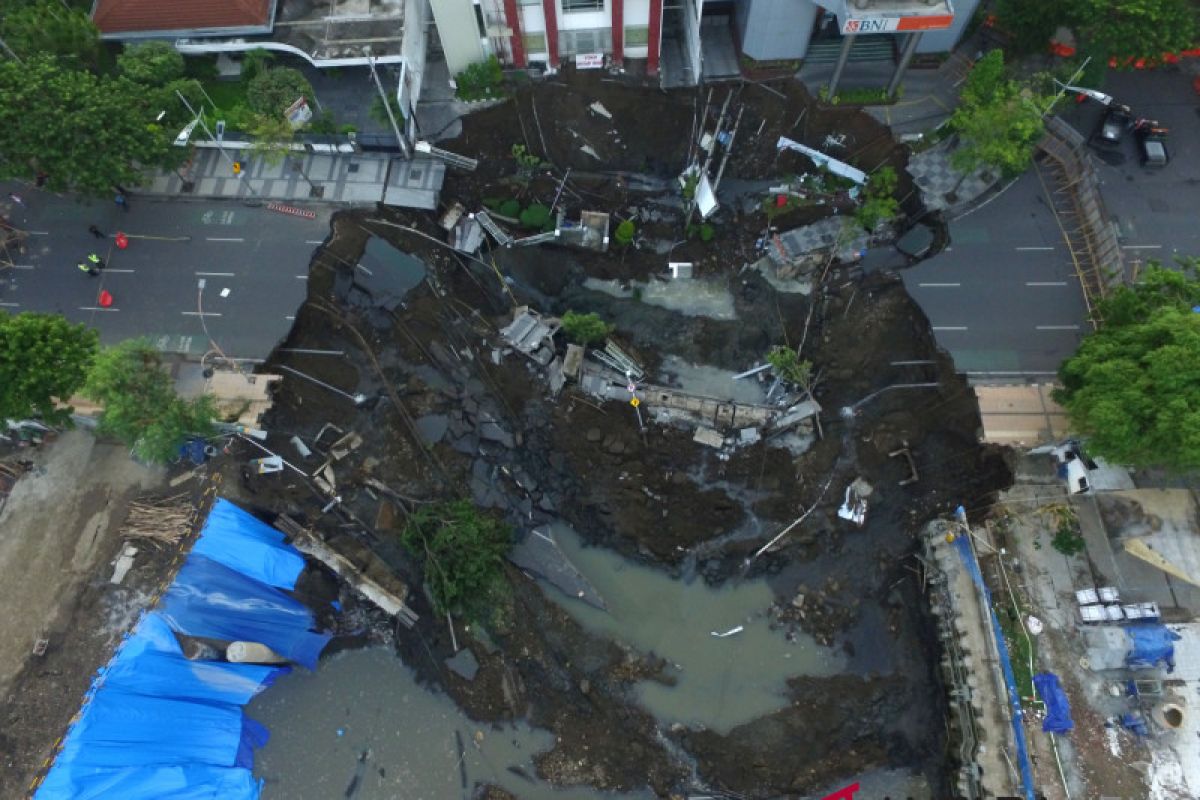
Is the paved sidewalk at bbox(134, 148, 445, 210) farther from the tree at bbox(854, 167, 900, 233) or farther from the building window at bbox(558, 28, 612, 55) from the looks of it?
the tree at bbox(854, 167, 900, 233)

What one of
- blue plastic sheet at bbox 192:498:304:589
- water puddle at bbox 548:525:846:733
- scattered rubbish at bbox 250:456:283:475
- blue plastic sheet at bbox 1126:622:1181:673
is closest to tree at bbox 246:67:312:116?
scattered rubbish at bbox 250:456:283:475

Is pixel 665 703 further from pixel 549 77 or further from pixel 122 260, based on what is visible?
pixel 122 260

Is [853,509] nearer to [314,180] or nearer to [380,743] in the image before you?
[380,743]

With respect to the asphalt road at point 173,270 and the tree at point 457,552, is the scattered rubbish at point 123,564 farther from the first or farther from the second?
the tree at point 457,552

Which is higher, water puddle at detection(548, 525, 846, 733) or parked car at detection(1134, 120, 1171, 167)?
parked car at detection(1134, 120, 1171, 167)

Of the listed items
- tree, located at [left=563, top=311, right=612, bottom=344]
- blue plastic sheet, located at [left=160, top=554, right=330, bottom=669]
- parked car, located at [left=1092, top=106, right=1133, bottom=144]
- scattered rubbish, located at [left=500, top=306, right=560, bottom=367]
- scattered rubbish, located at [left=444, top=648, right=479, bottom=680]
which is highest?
parked car, located at [left=1092, top=106, right=1133, bottom=144]

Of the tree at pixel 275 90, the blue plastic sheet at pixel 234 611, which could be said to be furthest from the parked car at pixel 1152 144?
the blue plastic sheet at pixel 234 611

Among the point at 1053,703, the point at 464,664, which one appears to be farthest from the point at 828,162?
the point at 464,664
